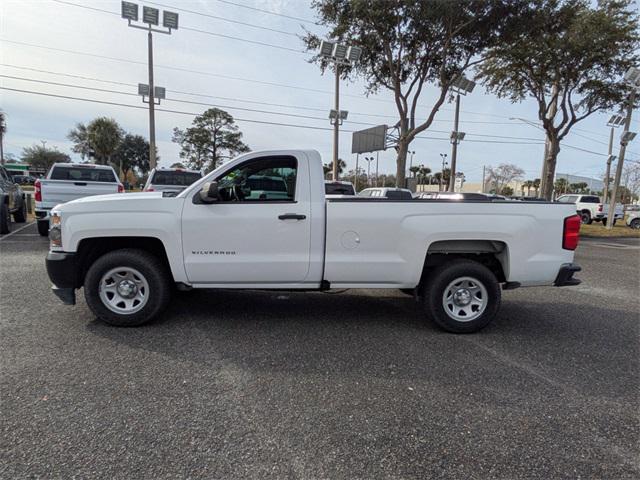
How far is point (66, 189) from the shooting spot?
9.32m

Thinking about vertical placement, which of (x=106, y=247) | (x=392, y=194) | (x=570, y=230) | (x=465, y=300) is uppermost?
(x=392, y=194)

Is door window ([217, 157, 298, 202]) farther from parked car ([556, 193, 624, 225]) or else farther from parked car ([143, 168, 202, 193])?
parked car ([556, 193, 624, 225])

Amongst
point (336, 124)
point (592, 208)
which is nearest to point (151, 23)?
point (336, 124)

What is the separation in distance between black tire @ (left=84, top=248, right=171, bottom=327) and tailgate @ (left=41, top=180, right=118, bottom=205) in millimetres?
6135

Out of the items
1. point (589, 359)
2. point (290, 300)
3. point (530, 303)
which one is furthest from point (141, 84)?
point (589, 359)

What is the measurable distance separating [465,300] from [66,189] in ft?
30.3

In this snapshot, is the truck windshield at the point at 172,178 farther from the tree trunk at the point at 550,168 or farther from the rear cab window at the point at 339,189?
the tree trunk at the point at 550,168

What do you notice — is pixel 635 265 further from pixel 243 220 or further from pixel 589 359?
pixel 243 220

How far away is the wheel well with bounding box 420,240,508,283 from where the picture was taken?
444cm

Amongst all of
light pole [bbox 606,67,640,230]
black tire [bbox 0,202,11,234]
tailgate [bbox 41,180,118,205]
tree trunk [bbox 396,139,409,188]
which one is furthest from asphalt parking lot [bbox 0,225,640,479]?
light pole [bbox 606,67,640,230]

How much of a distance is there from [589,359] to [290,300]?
11.6 ft

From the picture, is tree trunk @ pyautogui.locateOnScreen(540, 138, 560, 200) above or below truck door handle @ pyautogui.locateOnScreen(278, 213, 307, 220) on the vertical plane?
above

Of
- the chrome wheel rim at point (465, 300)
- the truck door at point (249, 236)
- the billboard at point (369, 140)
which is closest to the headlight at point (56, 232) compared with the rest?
the truck door at point (249, 236)

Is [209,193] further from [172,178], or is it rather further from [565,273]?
[172,178]
